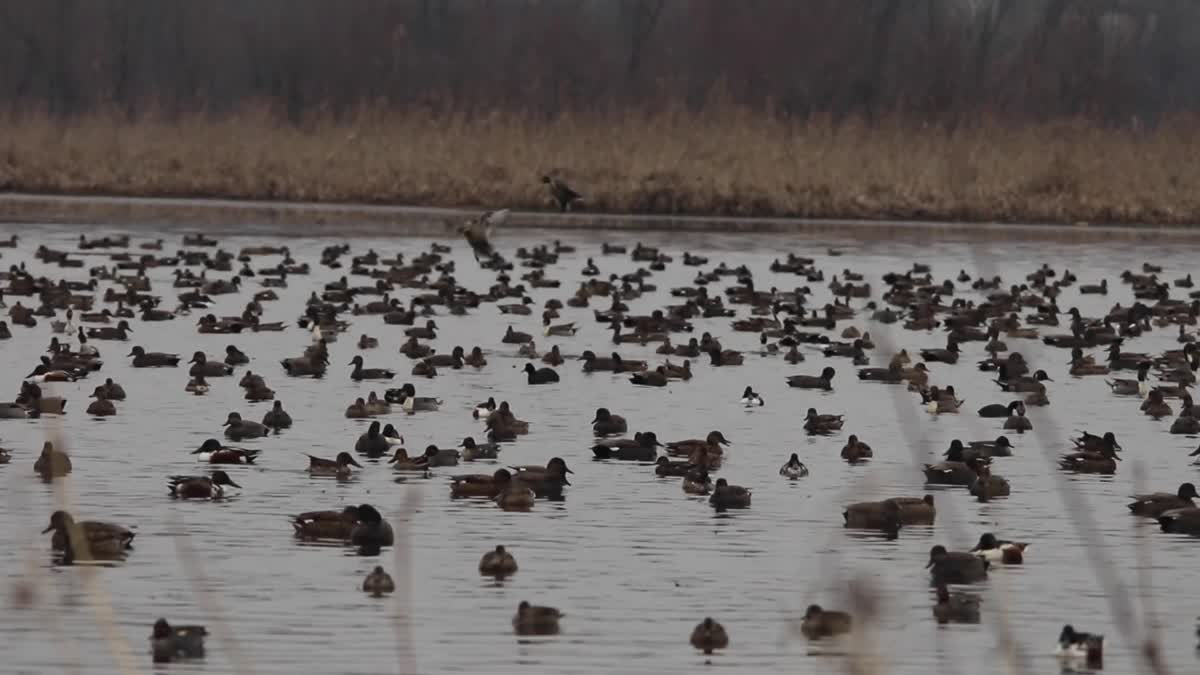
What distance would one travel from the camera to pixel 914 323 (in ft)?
109

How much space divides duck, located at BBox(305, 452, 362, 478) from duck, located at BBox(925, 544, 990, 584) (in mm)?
5379

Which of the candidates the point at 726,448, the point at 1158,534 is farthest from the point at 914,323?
the point at 1158,534

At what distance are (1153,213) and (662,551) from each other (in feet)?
117

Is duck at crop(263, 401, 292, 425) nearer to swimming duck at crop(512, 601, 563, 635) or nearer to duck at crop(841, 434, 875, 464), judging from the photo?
duck at crop(841, 434, 875, 464)

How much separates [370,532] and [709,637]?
150 inches

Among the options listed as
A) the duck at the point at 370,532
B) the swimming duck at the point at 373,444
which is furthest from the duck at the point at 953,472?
the duck at the point at 370,532

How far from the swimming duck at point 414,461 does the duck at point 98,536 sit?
14.0 feet

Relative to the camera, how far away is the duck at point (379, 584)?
14250mm

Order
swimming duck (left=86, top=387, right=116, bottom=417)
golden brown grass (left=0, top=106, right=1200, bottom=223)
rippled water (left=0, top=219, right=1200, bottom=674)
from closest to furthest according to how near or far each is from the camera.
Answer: rippled water (left=0, top=219, right=1200, bottom=674), swimming duck (left=86, top=387, right=116, bottom=417), golden brown grass (left=0, top=106, right=1200, bottom=223)

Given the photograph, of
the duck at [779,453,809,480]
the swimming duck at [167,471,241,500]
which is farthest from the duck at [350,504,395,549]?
the duck at [779,453,809,480]

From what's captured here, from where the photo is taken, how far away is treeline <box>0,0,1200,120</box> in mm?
67250

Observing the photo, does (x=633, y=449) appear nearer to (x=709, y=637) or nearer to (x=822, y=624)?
(x=822, y=624)

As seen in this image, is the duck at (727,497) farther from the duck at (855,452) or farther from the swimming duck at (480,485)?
the duck at (855,452)

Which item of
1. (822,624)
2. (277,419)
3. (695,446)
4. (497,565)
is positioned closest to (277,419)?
(277,419)
